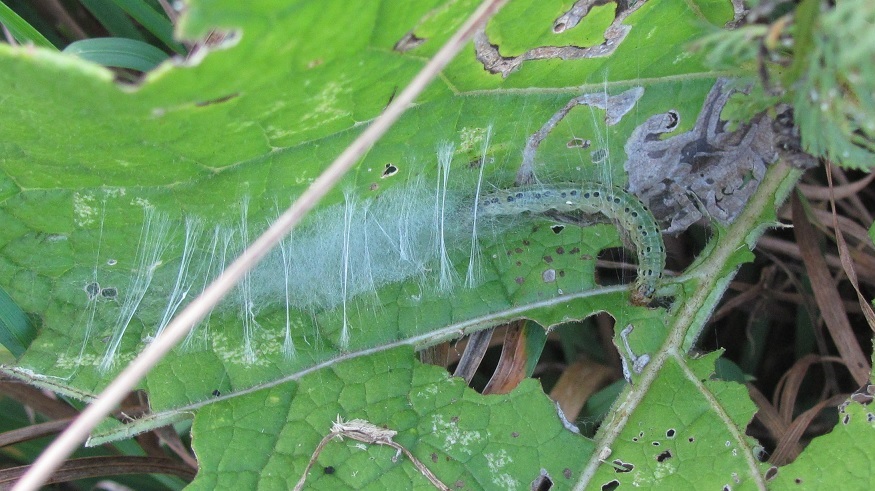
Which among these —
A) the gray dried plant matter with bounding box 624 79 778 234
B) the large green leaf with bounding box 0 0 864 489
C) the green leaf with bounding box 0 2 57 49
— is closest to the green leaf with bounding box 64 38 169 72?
the green leaf with bounding box 0 2 57 49

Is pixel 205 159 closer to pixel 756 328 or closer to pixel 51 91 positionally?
pixel 51 91

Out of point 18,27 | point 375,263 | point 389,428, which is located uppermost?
point 18,27

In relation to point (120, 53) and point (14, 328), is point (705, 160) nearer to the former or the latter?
point (120, 53)

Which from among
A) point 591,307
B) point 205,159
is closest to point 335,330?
point 205,159

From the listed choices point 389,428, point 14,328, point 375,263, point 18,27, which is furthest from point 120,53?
point 389,428

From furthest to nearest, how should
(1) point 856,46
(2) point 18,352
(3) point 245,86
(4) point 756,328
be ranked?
(4) point 756,328
(2) point 18,352
(3) point 245,86
(1) point 856,46
